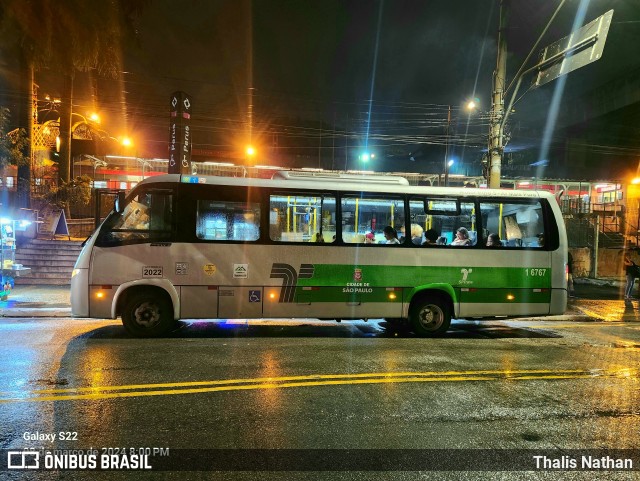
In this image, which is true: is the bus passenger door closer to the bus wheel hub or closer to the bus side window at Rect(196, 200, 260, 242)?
the bus side window at Rect(196, 200, 260, 242)

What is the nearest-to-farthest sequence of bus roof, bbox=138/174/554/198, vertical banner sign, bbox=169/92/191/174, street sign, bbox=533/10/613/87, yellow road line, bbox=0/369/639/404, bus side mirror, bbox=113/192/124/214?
1. yellow road line, bbox=0/369/639/404
2. bus side mirror, bbox=113/192/124/214
3. bus roof, bbox=138/174/554/198
4. street sign, bbox=533/10/613/87
5. vertical banner sign, bbox=169/92/191/174

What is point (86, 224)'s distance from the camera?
21.6 m

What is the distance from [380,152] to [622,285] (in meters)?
25.2

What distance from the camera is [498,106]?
13.0 metres

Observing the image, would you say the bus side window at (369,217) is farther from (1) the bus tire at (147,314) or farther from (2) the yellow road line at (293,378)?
(1) the bus tire at (147,314)

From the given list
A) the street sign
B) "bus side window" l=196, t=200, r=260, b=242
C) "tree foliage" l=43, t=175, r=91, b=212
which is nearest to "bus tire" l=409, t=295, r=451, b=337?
"bus side window" l=196, t=200, r=260, b=242

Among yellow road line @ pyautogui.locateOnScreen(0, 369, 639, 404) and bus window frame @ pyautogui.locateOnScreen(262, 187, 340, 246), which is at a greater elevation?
bus window frame @ pyautogui.locateOnScreen(262, 187, 340, 246)

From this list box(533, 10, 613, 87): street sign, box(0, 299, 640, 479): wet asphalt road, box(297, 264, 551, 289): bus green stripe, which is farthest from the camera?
box(533, 10, 613, 87): street sign

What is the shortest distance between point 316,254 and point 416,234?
2170 millimetres

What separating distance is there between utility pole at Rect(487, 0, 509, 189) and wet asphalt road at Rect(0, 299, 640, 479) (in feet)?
20.9

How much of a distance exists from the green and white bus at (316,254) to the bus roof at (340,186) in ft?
0.08

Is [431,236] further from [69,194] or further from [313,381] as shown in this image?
[69,194]

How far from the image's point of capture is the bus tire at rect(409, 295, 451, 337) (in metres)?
8.63

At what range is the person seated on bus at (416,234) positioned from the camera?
8594 mm
